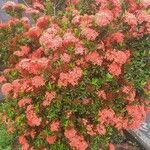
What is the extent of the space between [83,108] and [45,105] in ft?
1.77

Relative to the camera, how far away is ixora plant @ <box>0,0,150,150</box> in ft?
19.7

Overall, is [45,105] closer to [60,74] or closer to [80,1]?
[60,74]

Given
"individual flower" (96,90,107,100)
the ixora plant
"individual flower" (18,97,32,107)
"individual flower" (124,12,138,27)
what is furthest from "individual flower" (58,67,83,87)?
"individual flower" (124,12,138,27)

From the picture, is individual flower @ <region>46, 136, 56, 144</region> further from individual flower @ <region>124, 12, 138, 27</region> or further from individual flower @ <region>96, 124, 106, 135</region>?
individual flower @ <region>124, 12, 138, 27</region>

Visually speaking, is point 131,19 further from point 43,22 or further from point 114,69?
point 43,22

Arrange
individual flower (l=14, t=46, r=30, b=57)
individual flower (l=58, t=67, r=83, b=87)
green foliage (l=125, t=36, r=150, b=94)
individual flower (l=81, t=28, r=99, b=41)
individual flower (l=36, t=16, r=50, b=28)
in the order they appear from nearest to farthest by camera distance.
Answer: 1. individual flower (l=58, t=67, r=83, b=87)
2. individual flower (l=81, t=28, r=99, b=41)
3. green foliage (l=125, t=36, r=150, b=94)
4. individual flower (l=14, t=46, r=30, b=57)
5. individual flower (l=36, t=16, r=50, b=28)

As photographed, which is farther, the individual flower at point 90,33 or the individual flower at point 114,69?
the individual flower at point 114,69

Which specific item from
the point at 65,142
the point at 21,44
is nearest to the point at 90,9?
the point at 21,44

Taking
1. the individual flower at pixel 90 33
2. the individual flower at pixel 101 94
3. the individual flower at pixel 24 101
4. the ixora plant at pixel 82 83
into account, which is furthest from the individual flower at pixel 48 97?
the individual flower at pixel 90 33

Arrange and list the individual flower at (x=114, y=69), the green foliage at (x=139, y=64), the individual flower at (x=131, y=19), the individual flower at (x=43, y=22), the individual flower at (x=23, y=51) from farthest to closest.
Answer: the individual flower at (x=43, y=22) < the individual flower at (x=23, y=51) < the green foliage at (x=139, y=64) < the individual flower at (x=131, y=19) < the individual flower at (x=114, y=69)

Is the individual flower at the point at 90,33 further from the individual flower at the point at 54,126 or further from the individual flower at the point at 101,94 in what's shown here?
the individual flower at the point at 54,126

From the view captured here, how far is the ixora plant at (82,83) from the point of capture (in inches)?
237

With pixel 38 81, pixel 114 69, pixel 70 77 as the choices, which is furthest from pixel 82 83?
pixel 38 81

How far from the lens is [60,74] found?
591cm
